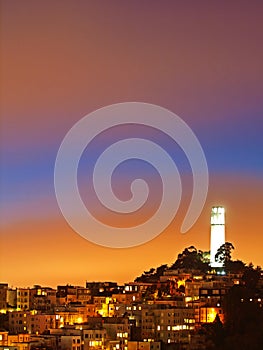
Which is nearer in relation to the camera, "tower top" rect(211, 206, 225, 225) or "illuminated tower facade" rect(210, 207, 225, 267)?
"illuminated tower facade" rect(210, 207, 225, 267)

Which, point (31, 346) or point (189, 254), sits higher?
point (189, 254)

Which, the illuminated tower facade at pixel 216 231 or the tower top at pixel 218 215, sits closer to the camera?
the illuminated tower facade at pixel 216 231

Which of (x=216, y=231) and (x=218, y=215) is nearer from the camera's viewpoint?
(x=216, y=231)

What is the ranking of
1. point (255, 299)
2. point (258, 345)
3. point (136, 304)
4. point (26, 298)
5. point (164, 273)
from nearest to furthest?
point (258, 345), point (255, 299), point (136, 304), point (26, 298), point (164, 273)

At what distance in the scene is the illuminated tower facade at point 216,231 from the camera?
29.2 metres

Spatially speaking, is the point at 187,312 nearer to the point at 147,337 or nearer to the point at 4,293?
the point at 147,337

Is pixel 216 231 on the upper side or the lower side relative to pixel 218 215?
lower

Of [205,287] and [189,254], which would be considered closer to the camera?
[205,287]

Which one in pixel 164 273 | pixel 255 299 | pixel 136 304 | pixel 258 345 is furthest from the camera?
pixel 164 273

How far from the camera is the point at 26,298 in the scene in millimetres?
27219

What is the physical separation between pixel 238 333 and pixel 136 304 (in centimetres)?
365

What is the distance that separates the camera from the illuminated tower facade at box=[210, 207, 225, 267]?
95.8 ft

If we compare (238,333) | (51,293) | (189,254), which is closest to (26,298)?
(51,293)

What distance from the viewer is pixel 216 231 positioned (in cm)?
2944
